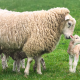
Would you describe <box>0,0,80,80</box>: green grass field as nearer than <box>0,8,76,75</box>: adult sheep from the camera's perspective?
Yes

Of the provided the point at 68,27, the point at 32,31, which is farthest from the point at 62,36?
the point at 32,31

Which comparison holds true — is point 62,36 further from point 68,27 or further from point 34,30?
point 34,30

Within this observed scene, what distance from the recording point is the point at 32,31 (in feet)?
22.0

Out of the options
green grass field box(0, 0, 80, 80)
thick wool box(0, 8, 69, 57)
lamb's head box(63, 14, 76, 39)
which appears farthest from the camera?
lamb's head box(63, 14, 76, 39)

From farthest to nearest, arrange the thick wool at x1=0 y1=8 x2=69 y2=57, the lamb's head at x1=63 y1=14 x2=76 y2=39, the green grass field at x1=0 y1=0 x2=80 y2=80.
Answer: the lamb's head at x1=63 y1=14 x2=76 y2=39, the thick wool at x1=0 y1=8 x2=69 y2=57, the green grass field at x1=0 y1=0 x2=80 y2=80

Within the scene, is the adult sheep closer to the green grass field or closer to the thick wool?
the thick wool

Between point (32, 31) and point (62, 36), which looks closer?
point (32, 31)

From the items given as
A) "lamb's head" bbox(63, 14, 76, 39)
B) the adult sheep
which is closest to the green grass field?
the adult sheep

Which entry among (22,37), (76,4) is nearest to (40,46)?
(22,37)

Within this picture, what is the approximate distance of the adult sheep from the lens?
669 cm

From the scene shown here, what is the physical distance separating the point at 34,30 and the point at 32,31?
0.08 meters

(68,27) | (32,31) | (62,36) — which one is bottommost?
(32,31)

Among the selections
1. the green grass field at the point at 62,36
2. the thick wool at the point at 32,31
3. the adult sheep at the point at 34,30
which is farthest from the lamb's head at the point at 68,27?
the green grass field at the point at 62,36

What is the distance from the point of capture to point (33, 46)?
6.62 metres
